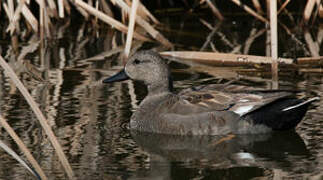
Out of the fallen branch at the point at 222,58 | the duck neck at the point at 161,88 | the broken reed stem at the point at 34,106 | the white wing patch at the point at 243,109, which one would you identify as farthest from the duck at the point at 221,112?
the broken reed stem at the point at 34,106

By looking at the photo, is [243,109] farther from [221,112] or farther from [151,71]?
[151,71]

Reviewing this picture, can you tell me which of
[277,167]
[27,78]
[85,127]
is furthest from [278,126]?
[27,78]

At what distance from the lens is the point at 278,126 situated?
6.61 meters

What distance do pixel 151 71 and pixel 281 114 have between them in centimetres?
131

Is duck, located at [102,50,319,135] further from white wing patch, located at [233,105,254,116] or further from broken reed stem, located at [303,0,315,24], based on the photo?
broken reed stem, located at [303,0,315,24]

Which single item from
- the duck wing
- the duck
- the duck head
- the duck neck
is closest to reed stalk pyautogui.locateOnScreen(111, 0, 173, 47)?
the duck head

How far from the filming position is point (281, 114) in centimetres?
656

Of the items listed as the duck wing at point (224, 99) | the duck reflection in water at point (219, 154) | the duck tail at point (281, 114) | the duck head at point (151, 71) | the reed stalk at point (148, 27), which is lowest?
the duck reflection in water at point (219, 154)

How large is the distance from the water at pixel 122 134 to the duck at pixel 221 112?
87mm

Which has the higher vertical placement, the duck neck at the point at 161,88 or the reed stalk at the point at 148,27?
the reed stalk at the point at 148,27

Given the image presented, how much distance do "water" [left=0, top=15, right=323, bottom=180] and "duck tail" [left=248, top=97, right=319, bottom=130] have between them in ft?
0.36

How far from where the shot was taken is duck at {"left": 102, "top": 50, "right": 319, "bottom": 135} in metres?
6.54

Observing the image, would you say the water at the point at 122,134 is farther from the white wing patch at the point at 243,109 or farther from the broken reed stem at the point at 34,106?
the broken reed stem at the point at 34,106

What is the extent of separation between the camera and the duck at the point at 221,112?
257 inches
